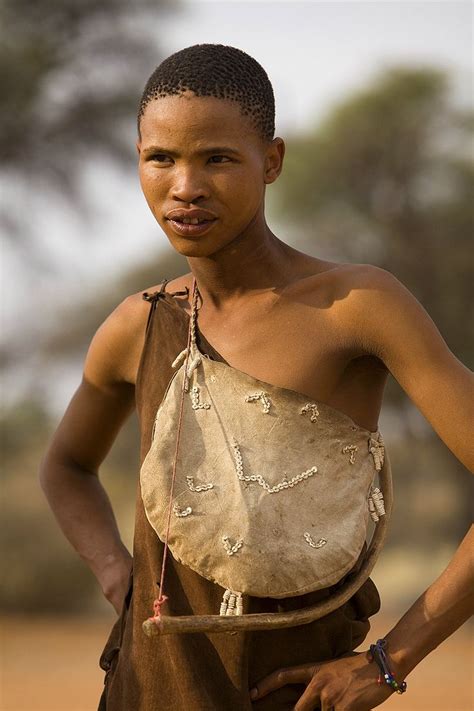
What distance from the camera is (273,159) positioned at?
2.60m

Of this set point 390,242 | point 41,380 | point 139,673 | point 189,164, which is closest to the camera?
point 189,164

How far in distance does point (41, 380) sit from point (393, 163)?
15.9 feet

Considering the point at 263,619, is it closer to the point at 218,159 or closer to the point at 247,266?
the point at 247,266

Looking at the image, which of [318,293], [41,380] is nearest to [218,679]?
[318,293]

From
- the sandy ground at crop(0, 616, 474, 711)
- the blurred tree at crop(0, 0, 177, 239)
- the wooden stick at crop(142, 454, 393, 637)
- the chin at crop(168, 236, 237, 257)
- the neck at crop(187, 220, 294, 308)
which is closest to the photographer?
the wooden stick at crop(142, 454, 393, 637)

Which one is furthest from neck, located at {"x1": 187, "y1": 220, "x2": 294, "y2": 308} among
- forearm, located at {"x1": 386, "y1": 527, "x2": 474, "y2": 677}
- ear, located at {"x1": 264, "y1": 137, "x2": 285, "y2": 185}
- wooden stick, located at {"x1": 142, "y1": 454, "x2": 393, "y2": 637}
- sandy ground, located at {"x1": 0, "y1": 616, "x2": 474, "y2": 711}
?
sandy ground, located at {"x1": 0, "y1": 616, "x2": 474, "y2": 711}

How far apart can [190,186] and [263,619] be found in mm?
896

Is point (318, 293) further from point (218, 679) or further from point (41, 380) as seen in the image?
point (41, 380)

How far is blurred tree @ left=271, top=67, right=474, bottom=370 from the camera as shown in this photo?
13.4 meters

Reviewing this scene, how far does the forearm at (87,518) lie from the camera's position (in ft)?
9.75

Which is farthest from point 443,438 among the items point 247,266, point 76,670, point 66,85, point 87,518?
point 66,85

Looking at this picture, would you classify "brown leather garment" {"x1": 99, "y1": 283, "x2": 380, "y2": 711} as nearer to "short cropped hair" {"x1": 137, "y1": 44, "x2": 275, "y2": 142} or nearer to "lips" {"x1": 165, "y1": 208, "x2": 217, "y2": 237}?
"lips" {"x1": 165, "y1": 208, "x2": 217, "y2": 237}

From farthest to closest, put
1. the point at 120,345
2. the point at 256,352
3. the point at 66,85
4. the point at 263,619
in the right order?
the point at 66,85 → the point at 120,345 → the point at 256,352 → the point at 263,619

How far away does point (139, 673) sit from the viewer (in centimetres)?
261
